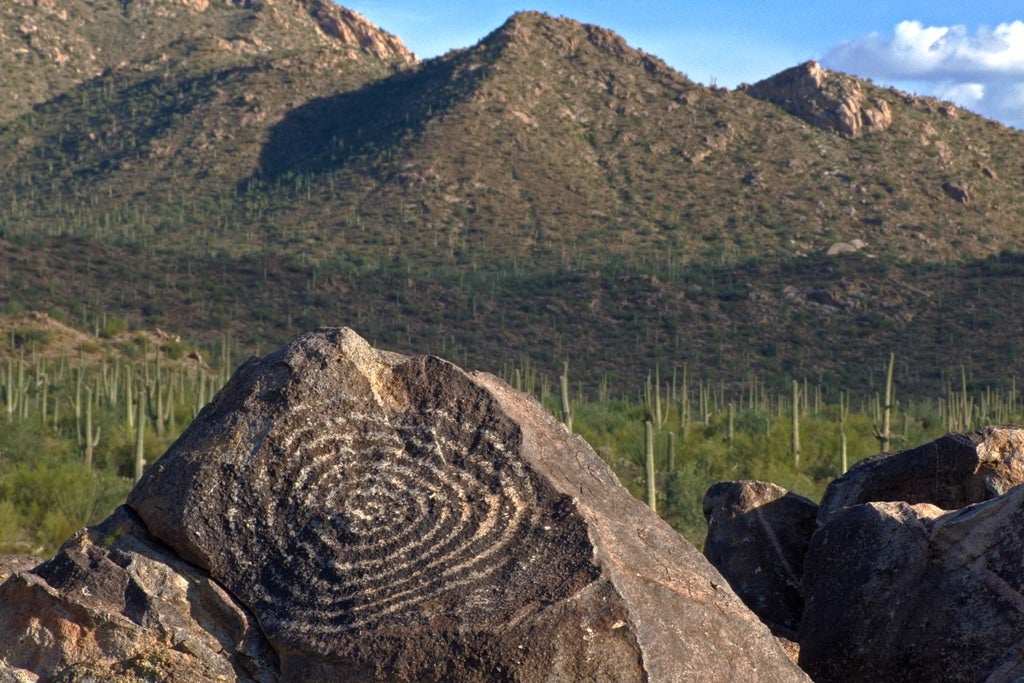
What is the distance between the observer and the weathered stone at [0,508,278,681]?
545 cm

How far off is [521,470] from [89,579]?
190cm

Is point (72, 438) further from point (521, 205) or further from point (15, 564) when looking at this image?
point (521, 205)

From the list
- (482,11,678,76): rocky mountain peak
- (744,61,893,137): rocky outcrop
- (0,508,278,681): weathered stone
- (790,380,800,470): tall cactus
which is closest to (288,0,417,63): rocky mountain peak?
(482,11,678,76): rocky mountain peak

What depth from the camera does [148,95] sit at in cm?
7325

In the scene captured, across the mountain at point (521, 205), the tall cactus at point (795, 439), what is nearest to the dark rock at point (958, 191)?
the mountain at point (521, 205)

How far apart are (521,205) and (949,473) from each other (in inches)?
1977

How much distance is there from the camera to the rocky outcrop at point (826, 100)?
6862cm

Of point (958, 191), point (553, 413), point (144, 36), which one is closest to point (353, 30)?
point (144, 36)

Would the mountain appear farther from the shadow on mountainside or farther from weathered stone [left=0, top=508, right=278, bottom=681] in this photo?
weathered stone [left=0, top=508, right=278, bottom=681]

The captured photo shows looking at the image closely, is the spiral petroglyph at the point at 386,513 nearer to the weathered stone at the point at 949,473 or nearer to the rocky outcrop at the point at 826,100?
the weathered stone at the point at 949,473

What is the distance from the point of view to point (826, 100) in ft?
228

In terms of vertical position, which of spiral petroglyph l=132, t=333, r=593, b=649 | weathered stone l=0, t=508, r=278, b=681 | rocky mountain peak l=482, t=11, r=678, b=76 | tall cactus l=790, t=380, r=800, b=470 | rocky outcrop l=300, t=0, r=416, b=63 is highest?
rocky outcrop l=300, t=0, r=416, b=63

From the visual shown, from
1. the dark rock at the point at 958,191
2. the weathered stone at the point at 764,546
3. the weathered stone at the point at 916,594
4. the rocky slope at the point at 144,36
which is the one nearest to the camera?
the weathered stone at the point at 916,594

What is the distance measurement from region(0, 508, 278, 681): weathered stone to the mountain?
115 feet
